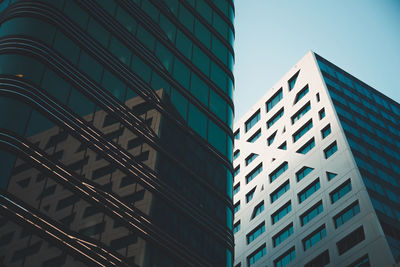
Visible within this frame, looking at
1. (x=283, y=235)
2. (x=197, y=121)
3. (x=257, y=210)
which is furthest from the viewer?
(x=257, y=210)

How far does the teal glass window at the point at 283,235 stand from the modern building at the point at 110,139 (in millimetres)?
24954

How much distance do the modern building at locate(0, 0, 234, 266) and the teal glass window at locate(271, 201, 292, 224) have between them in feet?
84.7

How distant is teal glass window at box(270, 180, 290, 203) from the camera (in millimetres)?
61700

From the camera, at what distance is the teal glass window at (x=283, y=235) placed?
56938 millimetres

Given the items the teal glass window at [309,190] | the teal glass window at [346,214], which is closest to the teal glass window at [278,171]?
the teal glass window at [309,190]

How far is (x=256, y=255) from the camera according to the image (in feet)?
199

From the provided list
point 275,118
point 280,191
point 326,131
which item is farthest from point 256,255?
point 275,118

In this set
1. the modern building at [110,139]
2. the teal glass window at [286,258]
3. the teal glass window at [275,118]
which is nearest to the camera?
the modern building at [110,139]

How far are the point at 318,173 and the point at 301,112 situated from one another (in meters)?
12.1

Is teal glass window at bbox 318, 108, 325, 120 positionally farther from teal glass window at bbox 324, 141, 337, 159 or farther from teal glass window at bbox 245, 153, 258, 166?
teal glass window at bbox 245, 153, 258, 166

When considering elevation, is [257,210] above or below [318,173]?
above

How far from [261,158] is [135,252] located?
156ft

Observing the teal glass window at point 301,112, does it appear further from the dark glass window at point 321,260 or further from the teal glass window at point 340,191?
the dark glass window at point 321,260

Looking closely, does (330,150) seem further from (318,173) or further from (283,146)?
(283,146)
